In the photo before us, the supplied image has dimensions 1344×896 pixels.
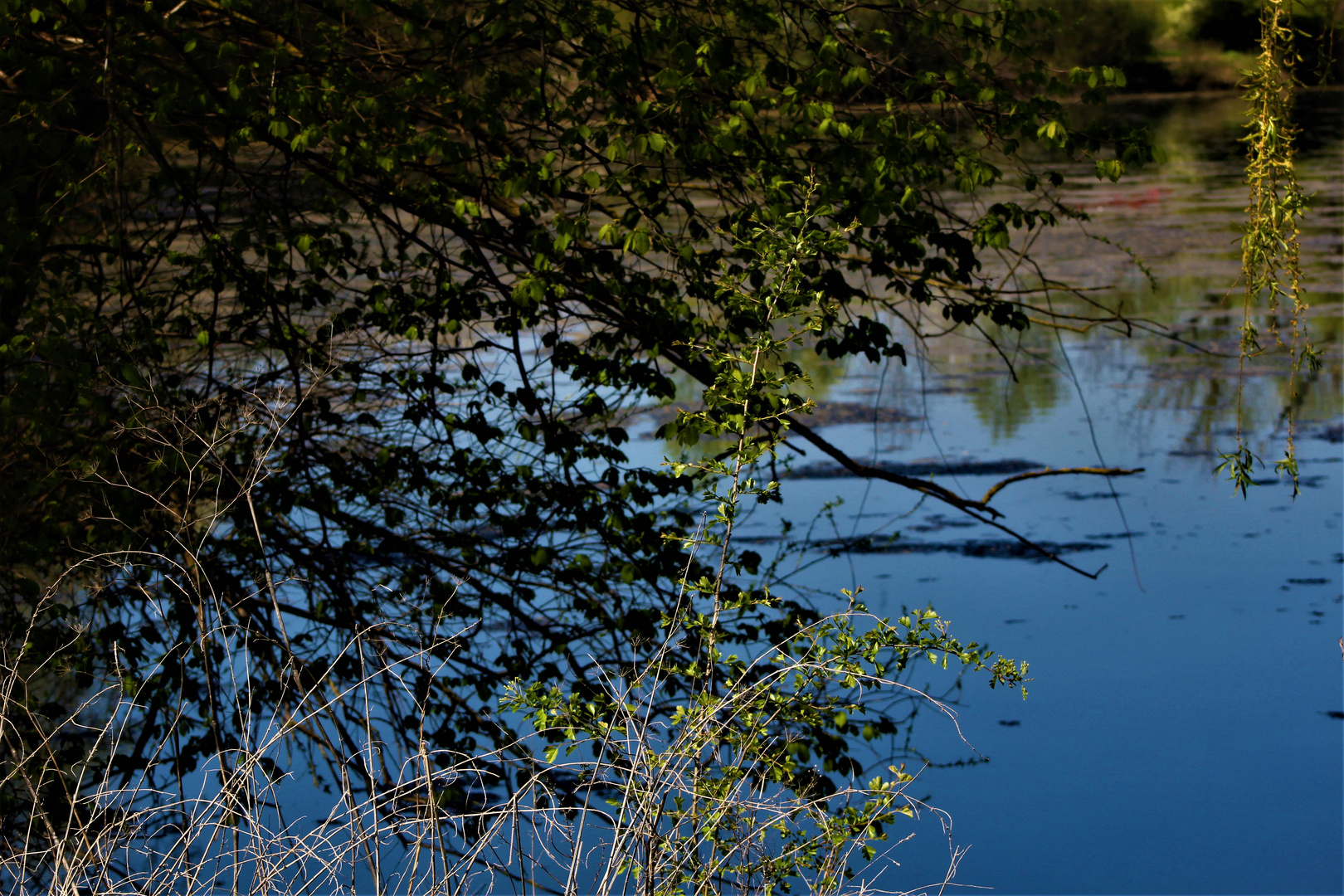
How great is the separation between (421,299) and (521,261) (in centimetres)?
35

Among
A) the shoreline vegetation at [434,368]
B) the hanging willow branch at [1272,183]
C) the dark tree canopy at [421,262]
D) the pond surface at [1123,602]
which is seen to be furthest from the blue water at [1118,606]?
the hanging willow branch at [1272,183]

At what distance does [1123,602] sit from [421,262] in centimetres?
340

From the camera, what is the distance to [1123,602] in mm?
5934

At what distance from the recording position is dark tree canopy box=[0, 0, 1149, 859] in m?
3.61

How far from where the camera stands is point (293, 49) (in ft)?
14.0

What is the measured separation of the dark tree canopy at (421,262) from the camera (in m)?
3.61

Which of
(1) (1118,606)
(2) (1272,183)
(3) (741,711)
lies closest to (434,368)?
(3) (741,711)

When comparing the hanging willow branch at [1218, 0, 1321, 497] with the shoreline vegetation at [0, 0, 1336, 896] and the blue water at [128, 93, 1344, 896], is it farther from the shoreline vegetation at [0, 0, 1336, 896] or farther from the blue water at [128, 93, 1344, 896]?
the blue water at [128, 93, 1344, 896]

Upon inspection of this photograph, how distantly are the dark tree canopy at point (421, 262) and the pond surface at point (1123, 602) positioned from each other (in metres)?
0.85

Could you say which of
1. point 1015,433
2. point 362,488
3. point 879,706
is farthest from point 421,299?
point 1015,433

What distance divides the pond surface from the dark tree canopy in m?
0.85

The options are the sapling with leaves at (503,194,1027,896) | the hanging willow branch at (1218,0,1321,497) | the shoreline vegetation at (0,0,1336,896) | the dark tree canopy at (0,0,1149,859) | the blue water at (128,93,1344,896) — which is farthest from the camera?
the blue water at (128,93,1344,896)

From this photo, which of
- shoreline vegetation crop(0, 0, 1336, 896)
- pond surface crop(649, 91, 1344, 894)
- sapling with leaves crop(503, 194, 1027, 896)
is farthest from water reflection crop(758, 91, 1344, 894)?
sapling with leaves crop(503, 194, 1027, 896)

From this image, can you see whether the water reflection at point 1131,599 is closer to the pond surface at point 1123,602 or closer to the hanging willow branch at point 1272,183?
the pond surface at point 1123,602
